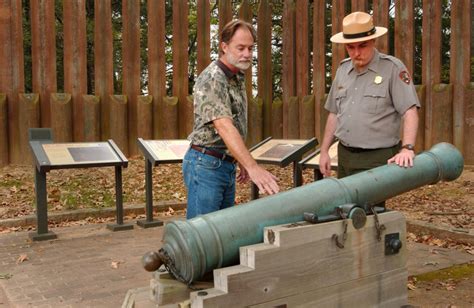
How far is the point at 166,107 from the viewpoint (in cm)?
1021

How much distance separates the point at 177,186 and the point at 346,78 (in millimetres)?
5580

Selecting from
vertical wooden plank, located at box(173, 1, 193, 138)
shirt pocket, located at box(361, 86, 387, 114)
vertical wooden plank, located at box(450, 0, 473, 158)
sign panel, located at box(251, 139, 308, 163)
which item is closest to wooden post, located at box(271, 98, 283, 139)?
vertical wooden plank, located at box(173, 1, 193, 138)

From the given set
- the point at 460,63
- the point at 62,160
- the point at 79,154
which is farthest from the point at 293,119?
the point at 62,160

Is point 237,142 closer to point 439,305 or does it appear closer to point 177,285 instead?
point 177,285

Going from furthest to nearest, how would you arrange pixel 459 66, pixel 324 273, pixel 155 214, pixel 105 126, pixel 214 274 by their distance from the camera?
pixel 105 126, pixel 459 66, pixel 155 214, pixel 324 273, pixel 214 274

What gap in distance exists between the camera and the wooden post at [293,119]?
10680 millimetres

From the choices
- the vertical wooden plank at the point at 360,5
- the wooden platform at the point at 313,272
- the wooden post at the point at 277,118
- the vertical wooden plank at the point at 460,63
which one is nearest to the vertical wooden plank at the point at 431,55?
the vertical wooden plank at the point at 460,63

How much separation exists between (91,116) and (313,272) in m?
7.37

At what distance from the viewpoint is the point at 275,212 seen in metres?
2.88

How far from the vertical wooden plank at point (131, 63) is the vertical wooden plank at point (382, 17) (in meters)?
4.11

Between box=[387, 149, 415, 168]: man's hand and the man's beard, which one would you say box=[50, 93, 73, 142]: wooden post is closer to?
the man's beard

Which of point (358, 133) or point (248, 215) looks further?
point (358, 133)

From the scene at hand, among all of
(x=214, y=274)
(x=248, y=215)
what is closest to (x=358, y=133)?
(x=248, y=215)

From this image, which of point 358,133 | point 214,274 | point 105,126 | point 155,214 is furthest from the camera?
point 105,126
